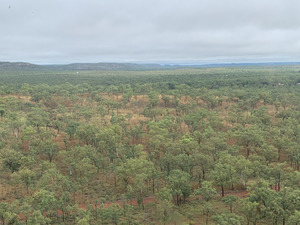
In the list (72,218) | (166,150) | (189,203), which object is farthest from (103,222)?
(166,150)

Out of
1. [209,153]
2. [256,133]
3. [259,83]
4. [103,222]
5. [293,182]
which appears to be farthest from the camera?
[259,83]

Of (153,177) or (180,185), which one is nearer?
(180,185)

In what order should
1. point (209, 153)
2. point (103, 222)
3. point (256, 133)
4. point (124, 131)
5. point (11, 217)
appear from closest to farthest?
point (11, 217) < point (103, 222) < point (209, 153) < point (256, 133) < point (124, 131)

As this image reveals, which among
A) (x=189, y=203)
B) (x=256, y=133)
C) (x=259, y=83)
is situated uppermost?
(x=259, y=83)

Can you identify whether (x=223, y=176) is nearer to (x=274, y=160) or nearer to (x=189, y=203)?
(x=189, y=203)

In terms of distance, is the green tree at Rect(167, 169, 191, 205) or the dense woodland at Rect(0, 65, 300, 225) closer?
the dense woodland at Rect(0, 65, 300, 225)

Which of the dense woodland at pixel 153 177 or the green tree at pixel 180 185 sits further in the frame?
the green tree at pixel 180 185

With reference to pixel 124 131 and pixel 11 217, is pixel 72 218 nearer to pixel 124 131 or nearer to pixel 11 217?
pixel 11 217

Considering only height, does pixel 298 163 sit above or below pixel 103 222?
above

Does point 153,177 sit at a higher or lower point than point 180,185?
lower

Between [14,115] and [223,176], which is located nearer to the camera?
[223,176]
